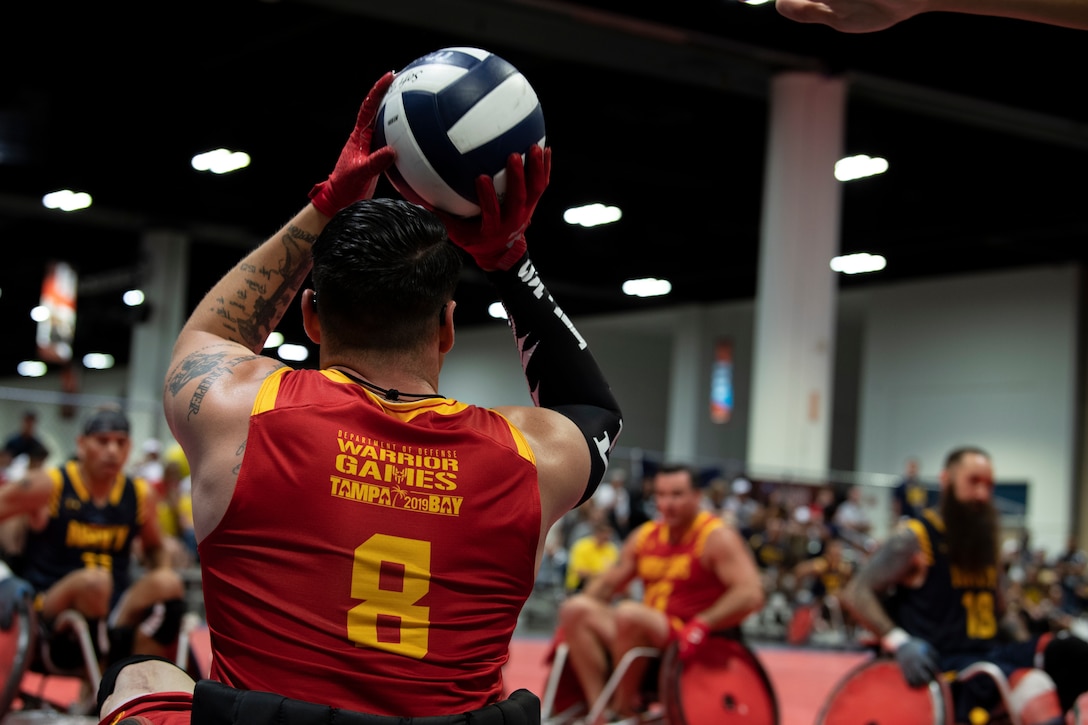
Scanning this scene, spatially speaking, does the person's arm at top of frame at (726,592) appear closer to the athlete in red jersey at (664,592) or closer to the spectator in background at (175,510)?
the athlete in red jersey at (664,592)

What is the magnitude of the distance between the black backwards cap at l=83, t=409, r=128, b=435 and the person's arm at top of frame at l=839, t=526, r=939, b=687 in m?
3.51

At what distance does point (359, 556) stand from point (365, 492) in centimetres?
9

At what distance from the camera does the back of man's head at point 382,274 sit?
1.78m

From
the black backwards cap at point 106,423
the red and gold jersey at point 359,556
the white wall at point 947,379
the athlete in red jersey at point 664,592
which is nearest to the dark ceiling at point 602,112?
the white wall at point 947,379

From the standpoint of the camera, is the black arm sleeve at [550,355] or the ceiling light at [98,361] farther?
the ceiling light at [98,361]

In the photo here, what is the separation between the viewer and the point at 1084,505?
19922 millimetres

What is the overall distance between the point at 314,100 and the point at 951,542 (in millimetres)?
10680

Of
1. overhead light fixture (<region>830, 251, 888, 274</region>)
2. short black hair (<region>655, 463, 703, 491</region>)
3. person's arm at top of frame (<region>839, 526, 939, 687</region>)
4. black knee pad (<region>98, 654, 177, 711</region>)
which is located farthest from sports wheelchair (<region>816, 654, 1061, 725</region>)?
overhead light fixture (<region>830, 251, 888, 274</region>)

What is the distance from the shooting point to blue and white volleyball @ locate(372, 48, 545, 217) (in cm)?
210

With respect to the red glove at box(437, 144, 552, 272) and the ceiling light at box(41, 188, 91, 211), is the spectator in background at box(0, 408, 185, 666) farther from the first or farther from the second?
the ceiling light at box(41, 188, 91, 211)

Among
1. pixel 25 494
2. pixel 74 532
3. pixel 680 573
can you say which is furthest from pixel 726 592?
pixel 25 494

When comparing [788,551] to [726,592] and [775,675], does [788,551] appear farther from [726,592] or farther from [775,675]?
[726,592]

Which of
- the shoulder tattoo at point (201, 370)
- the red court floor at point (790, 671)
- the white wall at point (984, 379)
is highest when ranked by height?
the white wall at point (984, 379)

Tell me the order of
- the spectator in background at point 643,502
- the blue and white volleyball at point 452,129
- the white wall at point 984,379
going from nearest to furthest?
1. the blue and white volleyball at point 452,129
2. the spectator in background at point 643,502
3. the white wall at point 984,379
